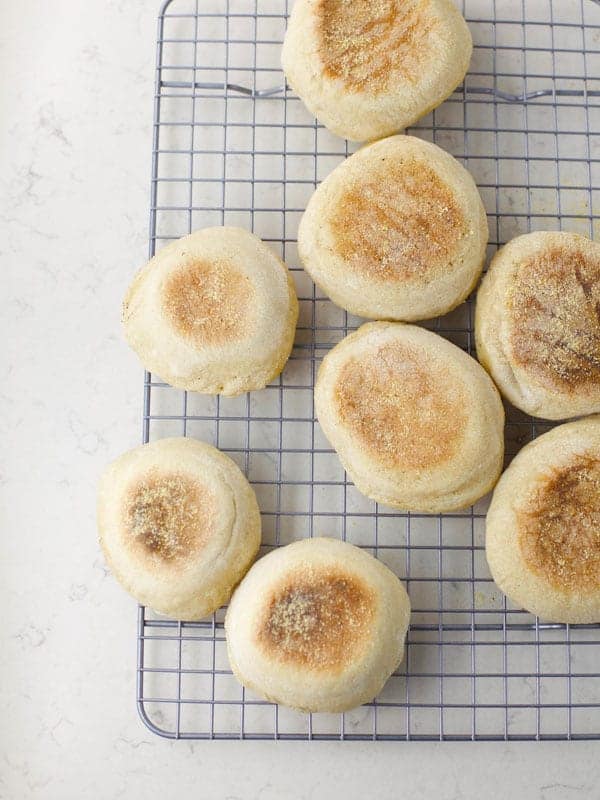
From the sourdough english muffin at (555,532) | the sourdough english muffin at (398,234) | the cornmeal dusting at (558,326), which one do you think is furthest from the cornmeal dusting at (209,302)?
the sourdough english muffin at (555,532)

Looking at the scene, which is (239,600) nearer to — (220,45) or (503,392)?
(503,392)

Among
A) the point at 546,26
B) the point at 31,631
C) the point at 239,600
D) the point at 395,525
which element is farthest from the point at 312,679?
the point at 546,26

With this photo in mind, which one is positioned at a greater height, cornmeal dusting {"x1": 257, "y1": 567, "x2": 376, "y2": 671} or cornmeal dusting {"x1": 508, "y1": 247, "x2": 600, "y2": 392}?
cornmeal dusting {"x1": 508, "y1": 247, "x2": 600, "y2": 392}

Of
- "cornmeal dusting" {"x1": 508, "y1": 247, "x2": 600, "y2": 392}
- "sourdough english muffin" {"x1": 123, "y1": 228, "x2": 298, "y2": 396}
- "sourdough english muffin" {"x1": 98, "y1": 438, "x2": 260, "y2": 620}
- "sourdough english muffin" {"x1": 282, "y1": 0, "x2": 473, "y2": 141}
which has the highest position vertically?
"sourdough english muffin" {"x1": 282, "y1": 0, "x2": 473, "y2": 141}

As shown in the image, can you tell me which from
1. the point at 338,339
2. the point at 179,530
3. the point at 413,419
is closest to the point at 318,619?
the point at 179,530

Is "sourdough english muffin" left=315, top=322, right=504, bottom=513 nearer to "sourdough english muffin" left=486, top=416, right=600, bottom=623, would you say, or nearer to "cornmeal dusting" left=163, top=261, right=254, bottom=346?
"sourdough english muffin" left=486, top=416, right=600, bottom=623

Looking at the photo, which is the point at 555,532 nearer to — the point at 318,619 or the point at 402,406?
the point at 402,406

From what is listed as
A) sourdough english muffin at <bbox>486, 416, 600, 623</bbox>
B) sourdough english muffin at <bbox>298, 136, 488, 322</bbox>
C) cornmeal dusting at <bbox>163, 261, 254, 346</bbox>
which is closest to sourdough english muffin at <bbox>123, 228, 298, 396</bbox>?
cornmeal dusting at <bbox>163, 261, 254, 346</bbox>
